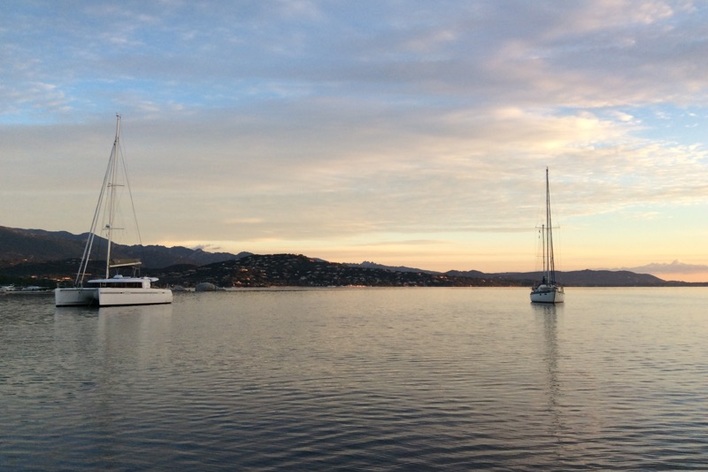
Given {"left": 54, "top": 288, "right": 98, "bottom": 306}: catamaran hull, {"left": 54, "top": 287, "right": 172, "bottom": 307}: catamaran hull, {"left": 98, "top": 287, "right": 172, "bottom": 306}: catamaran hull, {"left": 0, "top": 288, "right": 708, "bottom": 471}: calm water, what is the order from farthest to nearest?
{"left": 54, "top": 288, "right": 98, "bottom": 306}: catamaran hull
{"left": 54, "top": 287, "right": 172, "bottom": 307}: catamaran hull
{"left": 98, "top": 287, "right": 172, "bottom": 306}: catamaran hull
{"left": 0, "top": 288, "right": 708, "bottom": 471}: calm water

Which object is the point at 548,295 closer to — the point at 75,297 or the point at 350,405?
the point at 75,297

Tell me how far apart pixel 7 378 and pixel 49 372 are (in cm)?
236

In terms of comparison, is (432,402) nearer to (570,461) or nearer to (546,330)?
(570,461)

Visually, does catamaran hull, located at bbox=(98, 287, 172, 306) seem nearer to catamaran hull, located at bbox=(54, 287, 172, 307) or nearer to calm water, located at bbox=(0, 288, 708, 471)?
catamaran hull, located at bbox=(54, 287, 172, 307)

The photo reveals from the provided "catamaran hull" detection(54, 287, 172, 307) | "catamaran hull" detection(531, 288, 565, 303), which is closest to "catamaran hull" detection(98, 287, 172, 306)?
"catamaran hull" detection(54, 287, 172, 307)

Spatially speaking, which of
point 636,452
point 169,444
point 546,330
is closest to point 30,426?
point 169,444

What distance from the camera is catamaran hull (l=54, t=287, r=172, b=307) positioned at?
9844 centimetres

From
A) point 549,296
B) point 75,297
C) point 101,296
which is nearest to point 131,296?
point 101,296

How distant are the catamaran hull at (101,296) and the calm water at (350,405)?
172 feet

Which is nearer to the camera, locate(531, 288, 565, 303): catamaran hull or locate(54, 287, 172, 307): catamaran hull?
locate(54, 287, 172, 307): catamaran hull

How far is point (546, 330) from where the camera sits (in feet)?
209

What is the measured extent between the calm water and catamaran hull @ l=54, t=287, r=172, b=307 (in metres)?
52.3

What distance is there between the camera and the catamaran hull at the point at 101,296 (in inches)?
3875

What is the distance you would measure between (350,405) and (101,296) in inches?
3306
